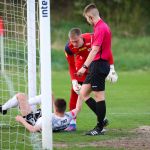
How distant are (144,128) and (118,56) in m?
16.6

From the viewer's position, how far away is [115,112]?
15.5 metres

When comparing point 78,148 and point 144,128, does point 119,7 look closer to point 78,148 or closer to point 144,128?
point 144,128

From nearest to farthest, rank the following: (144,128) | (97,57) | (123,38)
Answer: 1. (97,57)
2. (144,128)
3. (123,38)

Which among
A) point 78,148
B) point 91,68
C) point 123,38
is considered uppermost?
point 123,38

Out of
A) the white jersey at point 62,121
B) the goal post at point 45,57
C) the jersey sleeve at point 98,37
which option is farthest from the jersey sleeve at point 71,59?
the goal post at point 45,57

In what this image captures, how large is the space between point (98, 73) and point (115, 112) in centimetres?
396

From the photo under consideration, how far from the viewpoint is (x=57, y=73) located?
26281mm

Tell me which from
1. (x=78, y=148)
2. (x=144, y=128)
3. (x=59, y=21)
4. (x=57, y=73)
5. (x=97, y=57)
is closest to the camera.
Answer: (x=78, y=148)

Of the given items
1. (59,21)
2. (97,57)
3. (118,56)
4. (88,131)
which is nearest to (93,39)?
(97,57)

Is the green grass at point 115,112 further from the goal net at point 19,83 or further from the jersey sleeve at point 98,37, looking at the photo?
the jersey sleeve at point 98,37

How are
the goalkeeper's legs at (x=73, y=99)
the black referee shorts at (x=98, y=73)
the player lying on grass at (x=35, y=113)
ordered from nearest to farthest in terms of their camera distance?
the player lying on grass at (x=35, y=113), the black referee shorts at (x=98, y=73), the goalkeeper's legs at (x=73, y=99)

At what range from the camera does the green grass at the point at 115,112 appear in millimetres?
11367

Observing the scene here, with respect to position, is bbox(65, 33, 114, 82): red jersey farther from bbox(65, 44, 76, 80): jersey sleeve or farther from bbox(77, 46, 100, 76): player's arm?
bbox(77, 46, 100, 76): player's arm

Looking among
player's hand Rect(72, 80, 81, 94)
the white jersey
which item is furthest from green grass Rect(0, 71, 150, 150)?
player's hand Rect(72, 80, 81, 94)
